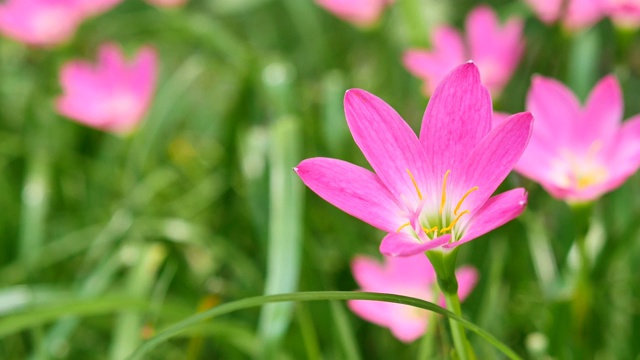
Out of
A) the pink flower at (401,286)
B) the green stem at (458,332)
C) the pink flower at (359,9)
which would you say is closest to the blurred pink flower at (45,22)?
the pink flower at (359,9)

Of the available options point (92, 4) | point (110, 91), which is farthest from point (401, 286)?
point (92, 4)

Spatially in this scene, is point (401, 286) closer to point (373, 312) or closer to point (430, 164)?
point (373, 312)

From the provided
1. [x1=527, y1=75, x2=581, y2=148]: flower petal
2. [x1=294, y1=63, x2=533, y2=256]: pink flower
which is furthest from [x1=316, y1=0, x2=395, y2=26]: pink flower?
[x1=294, y1=63, x2=533, y2=256]: pink flower

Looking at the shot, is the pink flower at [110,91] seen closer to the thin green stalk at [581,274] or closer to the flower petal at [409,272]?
the flower petal at [409,272]

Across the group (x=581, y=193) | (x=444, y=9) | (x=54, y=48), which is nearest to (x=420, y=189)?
(x=581, y=193)

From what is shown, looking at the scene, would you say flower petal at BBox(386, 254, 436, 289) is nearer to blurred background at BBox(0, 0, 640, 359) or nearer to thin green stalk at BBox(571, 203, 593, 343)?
blurred background at BBox(0, 0, 640, 359)
